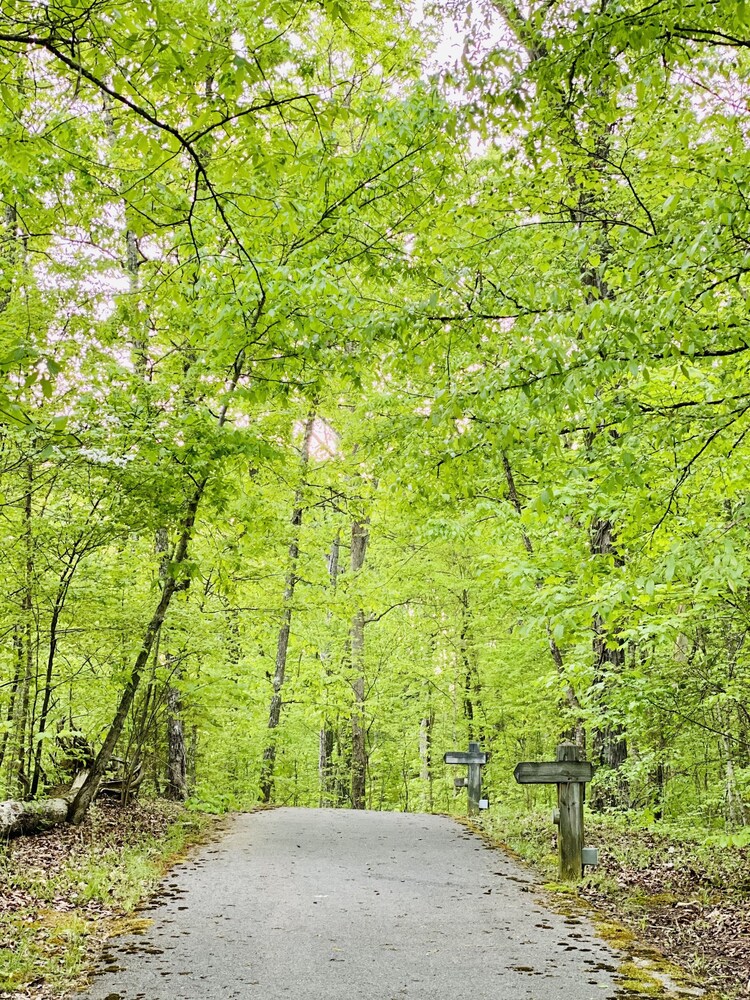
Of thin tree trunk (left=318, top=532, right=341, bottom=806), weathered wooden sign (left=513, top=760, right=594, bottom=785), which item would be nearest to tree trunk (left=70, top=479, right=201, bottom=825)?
weathered wooden sign (left=513, top=760, right=594, bottom=785)

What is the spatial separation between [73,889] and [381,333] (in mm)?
5071

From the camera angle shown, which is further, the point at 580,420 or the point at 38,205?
the point at 580,420

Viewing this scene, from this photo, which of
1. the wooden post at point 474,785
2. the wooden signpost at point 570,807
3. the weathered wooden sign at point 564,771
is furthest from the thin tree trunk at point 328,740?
the wooden signpost at point 570,807

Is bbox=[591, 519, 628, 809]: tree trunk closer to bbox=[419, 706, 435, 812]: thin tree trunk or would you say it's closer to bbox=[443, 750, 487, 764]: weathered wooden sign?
bbox=[443, 750, 487, 764]: weathered wooden sign

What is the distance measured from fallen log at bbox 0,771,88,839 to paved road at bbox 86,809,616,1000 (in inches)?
64.1

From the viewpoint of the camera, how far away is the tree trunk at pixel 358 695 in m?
19.0

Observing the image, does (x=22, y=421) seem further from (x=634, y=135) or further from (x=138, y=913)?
(x=634, y=135)

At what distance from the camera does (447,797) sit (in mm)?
23188

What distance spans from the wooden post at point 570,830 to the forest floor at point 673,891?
180 millimetres

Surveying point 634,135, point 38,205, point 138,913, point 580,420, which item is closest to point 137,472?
point 38,205

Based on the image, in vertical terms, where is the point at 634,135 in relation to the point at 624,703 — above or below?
above

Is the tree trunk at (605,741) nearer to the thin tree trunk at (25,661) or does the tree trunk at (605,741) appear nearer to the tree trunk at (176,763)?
the tree trunk at (176,763)

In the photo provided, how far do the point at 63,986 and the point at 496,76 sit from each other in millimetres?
5891

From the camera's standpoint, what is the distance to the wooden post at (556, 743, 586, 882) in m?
7.24
